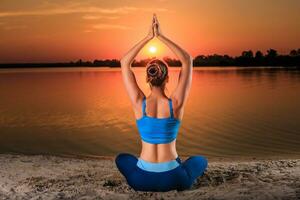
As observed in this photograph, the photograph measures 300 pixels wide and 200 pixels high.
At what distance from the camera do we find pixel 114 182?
7.19 m

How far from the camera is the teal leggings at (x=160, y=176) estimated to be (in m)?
6.22

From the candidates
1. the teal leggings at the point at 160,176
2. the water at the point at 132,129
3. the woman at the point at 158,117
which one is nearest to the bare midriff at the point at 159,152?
the woman at the point at 158,117

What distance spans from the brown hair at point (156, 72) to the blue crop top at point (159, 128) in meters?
0.28

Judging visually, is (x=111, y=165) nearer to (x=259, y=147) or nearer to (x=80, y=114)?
(x=259, y=147)

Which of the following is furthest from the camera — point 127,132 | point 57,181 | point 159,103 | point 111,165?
point 127,132

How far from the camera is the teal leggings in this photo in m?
6.22

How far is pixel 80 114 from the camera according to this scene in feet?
64.7

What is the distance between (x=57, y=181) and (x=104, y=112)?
12528 mm

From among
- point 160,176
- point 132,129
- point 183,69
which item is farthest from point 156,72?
point 132,129

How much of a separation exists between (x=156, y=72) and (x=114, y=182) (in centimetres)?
202

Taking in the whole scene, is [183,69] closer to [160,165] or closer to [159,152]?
[159,152]

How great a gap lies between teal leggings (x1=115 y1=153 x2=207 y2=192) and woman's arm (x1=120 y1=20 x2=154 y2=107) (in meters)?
0.83

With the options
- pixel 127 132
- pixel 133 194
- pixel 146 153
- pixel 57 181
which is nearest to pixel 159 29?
pixel 146 153

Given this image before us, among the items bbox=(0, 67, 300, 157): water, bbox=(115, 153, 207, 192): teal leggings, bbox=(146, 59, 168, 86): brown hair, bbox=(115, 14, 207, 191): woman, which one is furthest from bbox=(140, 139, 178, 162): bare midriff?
bbox=(0, 67, 300, 157): water
